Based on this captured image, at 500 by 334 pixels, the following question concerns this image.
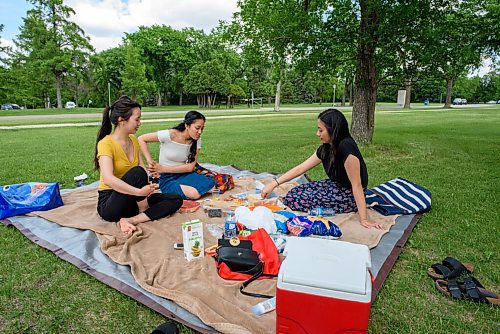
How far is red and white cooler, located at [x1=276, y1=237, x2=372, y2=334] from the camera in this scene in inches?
Answer: 60.1

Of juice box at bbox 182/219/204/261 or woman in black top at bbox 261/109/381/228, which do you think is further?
woman in black top at bbox 261/109/381/228

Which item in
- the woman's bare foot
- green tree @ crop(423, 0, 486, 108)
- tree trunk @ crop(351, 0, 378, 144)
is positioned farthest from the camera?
tree trunk @ crop(351, 0, 378, 144)

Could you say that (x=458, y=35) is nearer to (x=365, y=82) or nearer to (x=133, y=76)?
(x=365, y=82)

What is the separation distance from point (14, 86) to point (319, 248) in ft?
107

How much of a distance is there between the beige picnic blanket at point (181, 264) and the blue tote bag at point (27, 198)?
0.14 metres

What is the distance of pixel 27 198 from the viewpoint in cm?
387

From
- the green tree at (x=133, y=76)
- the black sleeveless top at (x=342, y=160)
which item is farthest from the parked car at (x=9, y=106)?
the black sleeveless top at (x=342, y=160)

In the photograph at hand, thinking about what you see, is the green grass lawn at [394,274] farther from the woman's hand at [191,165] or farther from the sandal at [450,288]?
the woman's hand at [191,165]

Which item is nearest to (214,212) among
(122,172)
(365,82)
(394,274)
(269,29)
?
(122,172)

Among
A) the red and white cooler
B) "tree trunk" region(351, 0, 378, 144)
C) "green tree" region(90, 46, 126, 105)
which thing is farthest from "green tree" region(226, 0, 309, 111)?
"green tree" region(90, 46, 126, 105)

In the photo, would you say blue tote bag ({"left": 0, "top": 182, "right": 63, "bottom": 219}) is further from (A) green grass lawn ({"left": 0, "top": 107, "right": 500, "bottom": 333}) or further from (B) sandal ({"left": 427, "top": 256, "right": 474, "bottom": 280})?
(B) sandal ({"left": 427, "top": 256, "right": 474, "bottom": 280})

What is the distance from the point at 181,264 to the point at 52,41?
3295 cm

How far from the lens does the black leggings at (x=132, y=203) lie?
3.38m

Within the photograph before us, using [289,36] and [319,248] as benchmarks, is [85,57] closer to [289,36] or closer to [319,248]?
[289,36]
